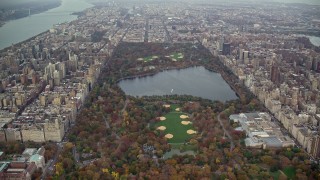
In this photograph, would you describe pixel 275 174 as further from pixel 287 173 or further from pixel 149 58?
pixel 149 58

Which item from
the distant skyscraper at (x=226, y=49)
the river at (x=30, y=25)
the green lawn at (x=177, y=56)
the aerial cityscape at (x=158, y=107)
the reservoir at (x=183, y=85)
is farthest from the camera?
the river at (x=30, y=25)

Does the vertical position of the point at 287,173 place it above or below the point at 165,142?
below

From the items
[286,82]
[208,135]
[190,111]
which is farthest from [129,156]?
[286,82]

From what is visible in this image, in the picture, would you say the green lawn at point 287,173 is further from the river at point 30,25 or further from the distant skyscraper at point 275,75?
the river at point 30,25

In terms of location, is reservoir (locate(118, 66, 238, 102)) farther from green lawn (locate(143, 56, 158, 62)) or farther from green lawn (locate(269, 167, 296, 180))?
green lawn (locate(269, 167, 296, 180))

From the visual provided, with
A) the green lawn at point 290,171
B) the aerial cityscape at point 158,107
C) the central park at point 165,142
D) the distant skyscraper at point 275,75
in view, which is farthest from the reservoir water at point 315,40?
the green lawn at point 290,171

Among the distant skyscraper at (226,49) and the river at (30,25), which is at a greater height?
the river at (30,25)

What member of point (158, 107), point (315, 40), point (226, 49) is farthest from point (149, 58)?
point (315, 40)

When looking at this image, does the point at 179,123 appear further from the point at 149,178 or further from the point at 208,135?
the point at 149,178
